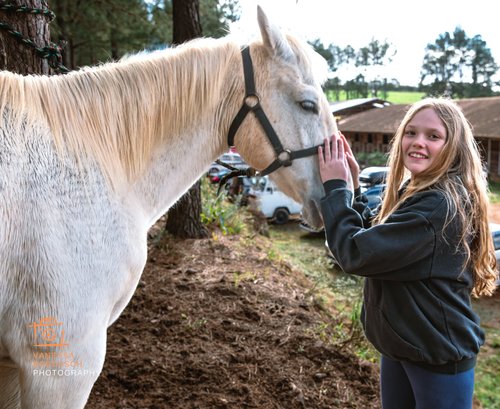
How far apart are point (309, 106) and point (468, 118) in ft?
75.5

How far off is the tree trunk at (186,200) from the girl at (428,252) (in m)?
4.64

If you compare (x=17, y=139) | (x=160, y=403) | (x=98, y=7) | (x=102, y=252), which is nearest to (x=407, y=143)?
(x=102, y=252)

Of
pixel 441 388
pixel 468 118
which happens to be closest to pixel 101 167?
pixel 441 388

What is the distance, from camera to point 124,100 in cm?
179

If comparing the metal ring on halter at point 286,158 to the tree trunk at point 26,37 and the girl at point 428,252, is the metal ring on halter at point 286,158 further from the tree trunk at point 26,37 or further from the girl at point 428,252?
the tree trunk at point 26,37

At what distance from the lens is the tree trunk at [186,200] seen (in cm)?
604

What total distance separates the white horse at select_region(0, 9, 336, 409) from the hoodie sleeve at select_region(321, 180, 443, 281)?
0.21 meters

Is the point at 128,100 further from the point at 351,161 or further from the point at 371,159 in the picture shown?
the point at 371,159

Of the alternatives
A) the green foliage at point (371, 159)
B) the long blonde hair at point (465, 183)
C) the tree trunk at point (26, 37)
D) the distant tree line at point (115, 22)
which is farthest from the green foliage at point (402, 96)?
the long blonde hair at point (465, 183)

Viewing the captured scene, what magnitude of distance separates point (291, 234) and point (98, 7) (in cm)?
855

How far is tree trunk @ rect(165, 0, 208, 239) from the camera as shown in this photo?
6035 mm

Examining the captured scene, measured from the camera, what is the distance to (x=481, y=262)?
1.79m

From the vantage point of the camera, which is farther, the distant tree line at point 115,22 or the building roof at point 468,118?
the building roof at point 468,118

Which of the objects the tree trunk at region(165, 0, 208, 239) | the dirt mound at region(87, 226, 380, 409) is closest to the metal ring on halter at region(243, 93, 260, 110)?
the dirt mound at region(87, 226, 380, 409)
